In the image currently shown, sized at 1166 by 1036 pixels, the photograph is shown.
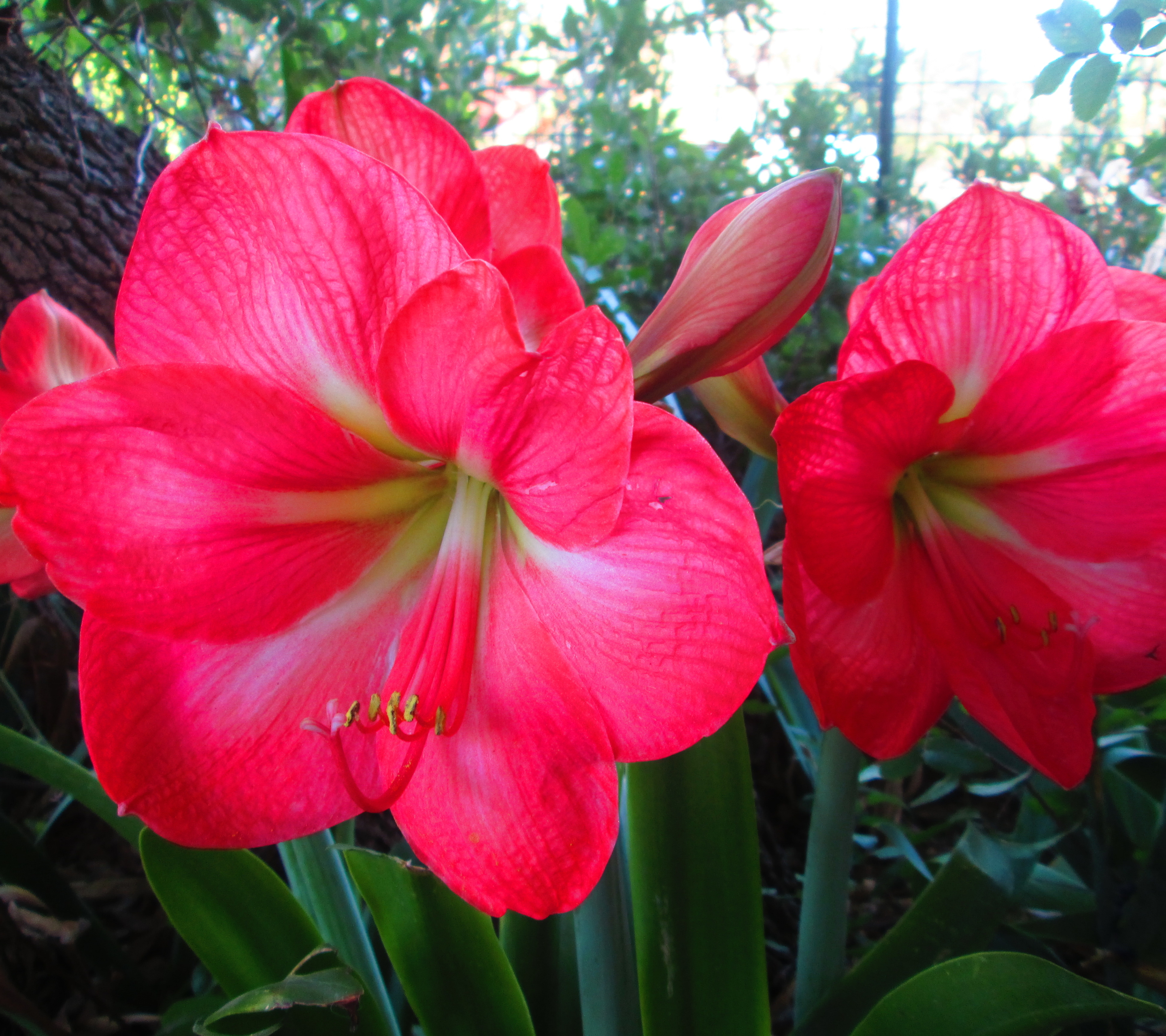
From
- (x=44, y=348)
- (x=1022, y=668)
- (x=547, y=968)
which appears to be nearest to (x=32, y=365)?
(x=44, y=348)

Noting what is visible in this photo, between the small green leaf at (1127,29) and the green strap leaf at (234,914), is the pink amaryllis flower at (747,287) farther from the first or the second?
the green strap leaf at (234,914)

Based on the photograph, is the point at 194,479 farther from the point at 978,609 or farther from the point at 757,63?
the point at 757,63

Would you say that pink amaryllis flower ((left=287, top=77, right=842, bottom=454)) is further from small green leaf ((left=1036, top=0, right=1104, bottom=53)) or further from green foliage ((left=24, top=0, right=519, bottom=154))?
green foliage ((left=24, top=0, right=519, bottom=154))

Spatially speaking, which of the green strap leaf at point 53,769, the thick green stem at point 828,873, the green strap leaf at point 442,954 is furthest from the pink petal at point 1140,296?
the green strap leaf at point 53,769

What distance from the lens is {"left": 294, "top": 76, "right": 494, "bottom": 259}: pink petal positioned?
0.49 meters

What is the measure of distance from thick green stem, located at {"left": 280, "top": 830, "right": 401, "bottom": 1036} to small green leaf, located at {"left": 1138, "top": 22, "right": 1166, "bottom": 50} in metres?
0.84

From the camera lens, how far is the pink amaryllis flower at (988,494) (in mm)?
438

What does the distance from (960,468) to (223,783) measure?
51 centimetres

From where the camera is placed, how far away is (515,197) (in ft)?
1.88

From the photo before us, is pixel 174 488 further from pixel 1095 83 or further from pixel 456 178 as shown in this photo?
pixel 1095 83

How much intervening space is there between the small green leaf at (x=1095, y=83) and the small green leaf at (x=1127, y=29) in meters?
0.01

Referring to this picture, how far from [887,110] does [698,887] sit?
60.6 inches

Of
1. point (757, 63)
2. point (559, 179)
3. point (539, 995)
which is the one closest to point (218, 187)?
point (539, 995)

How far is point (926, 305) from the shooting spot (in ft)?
1.49
